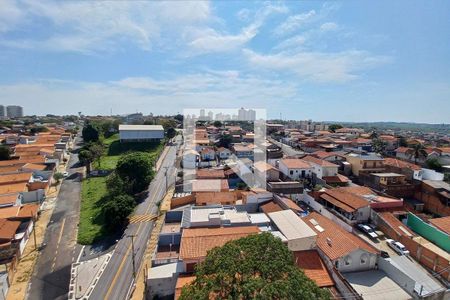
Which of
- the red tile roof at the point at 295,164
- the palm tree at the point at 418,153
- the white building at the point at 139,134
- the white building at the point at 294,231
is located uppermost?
the white building at the point at 139,134

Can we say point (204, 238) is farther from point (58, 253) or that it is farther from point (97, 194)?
point (97, 194)

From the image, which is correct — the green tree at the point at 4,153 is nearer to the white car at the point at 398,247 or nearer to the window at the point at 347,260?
the window at the point at 347,260

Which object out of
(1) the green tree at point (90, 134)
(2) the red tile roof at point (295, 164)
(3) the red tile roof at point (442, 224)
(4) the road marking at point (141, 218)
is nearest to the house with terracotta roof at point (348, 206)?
(3) the red tile roof at point (442, 224)

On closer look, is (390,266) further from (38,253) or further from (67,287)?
(38,253)

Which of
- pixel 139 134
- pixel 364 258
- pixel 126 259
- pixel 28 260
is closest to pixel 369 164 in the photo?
pixel 364 258

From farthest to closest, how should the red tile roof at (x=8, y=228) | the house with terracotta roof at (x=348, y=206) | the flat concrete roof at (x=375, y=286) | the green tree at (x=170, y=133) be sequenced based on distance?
the green tree at (x=170, y=133) → the house with terracotta roof at (x=348, y=206) → the red tile roof at (x=8, y=228) → the flat concrete roof at (x=375, y=286)

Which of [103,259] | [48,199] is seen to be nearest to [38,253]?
[103,259]

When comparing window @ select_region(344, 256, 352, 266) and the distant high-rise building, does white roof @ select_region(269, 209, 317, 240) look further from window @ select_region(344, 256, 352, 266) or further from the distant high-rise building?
the distant high-rise building
